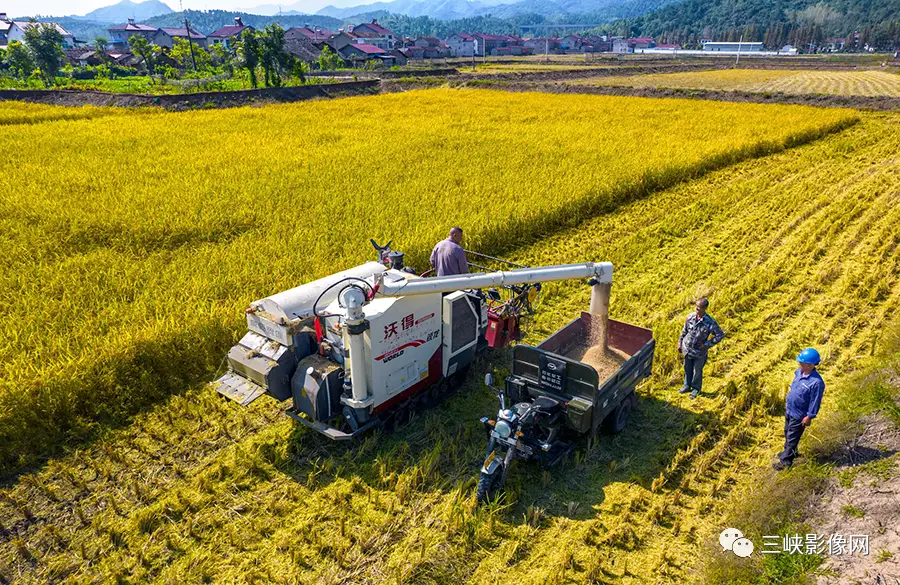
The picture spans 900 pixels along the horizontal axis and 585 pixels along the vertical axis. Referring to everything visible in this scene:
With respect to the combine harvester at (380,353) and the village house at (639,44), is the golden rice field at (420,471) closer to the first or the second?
the combine harvester at (380,353)

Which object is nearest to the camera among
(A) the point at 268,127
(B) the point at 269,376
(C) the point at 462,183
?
(B) the point at 269,376

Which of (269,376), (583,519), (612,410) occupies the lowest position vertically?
(583,519)

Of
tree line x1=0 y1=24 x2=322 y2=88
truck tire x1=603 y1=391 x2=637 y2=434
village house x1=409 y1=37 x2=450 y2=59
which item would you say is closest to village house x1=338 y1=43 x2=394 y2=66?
village house x1=409 y1=37 x2=450 y2=59

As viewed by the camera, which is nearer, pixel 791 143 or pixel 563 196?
pixel 563 196

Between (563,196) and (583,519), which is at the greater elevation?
(563,196)

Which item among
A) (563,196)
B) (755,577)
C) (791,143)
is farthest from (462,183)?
(791,143)

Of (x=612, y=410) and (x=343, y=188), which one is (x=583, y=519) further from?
(x=343, y=188)
